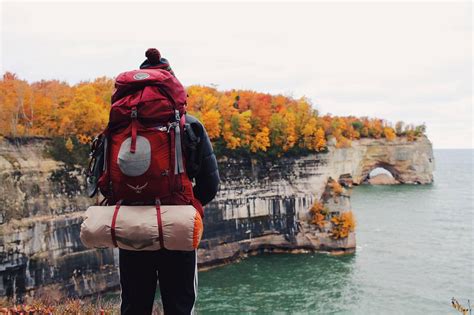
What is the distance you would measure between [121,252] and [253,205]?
34.8 m

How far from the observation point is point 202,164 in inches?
141

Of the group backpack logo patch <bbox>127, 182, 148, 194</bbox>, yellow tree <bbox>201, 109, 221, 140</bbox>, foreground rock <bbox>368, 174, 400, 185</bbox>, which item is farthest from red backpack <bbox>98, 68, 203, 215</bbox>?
foreground rock <bbox>368, 174, 400, 185</bbox>

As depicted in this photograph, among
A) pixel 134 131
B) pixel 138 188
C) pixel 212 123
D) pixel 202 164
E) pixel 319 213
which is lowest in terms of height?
pixel 319 213

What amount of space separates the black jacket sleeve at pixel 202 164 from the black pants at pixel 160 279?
0.50 m

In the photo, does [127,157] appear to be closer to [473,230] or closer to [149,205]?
[149,205]

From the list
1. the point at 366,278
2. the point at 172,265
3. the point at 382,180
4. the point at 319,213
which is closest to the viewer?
the point at 172,265

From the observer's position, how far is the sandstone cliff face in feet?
83.8

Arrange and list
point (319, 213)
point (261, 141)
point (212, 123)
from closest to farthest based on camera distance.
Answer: point (212, 123)
point (319, 213)
point (261, 141)

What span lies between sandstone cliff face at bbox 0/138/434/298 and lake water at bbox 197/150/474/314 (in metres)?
1.88

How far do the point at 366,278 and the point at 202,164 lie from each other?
30.7 m

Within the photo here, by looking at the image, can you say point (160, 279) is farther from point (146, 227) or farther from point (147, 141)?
point (147, 141)

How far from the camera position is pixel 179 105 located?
3412mm

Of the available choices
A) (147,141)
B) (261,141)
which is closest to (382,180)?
(261,141)

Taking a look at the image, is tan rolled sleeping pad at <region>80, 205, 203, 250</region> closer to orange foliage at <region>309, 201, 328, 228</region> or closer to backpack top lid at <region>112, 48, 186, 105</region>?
backpack top lid at <region>112, 48, 186, 105</region>
